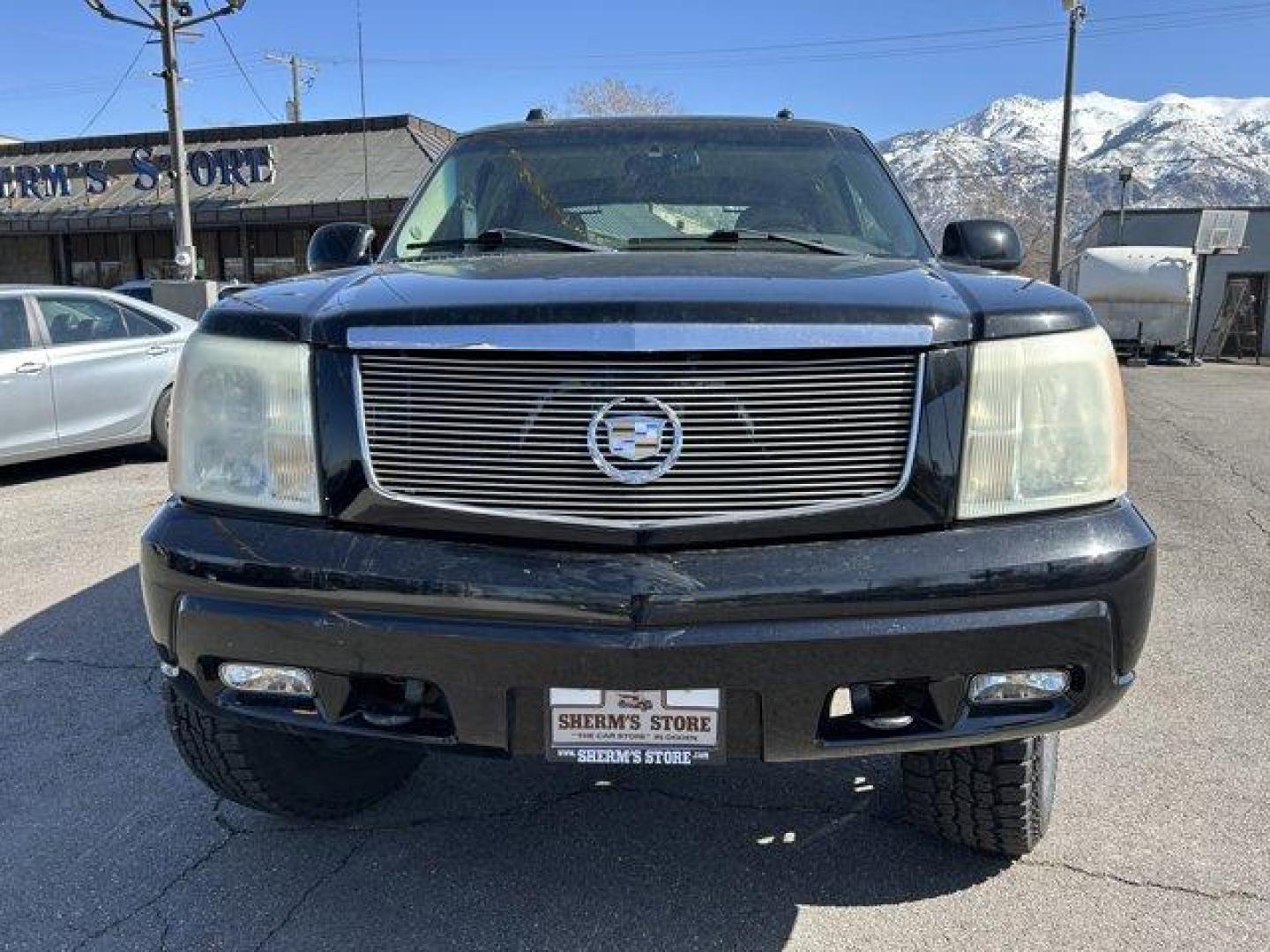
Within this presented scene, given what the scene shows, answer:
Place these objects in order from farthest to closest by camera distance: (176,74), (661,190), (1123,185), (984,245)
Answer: (1123,185)
(176,74)
(661,190)
(984,245)

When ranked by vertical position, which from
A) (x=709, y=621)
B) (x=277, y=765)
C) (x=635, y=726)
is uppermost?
(x=709, y=621)

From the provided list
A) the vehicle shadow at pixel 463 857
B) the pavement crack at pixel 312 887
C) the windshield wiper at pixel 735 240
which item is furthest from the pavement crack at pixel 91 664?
the windshield wiper at pixel 735 240

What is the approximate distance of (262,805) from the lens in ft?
8.58

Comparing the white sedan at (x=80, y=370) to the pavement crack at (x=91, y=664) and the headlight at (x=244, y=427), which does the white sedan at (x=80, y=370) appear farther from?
the headlight at (x=244, y=427)

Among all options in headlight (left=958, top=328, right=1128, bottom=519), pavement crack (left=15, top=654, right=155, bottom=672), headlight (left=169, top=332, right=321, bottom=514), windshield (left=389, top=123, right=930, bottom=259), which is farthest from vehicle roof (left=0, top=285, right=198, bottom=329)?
headlight (left=958, top=328, right=1128, bottom=519)

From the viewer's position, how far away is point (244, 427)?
2.11 metres

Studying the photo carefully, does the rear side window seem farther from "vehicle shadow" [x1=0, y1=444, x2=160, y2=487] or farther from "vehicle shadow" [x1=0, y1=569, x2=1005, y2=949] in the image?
"vehicle shadow" [x1=0, y1=569, x2=1005, y2=949]

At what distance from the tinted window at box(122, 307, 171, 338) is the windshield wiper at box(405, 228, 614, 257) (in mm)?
6001

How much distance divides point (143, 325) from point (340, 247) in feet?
18.9

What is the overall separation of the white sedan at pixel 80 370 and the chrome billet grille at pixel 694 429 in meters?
5.87

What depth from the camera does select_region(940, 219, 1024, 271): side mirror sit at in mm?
3160

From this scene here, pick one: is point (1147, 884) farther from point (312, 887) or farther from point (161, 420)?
point (161, 420)

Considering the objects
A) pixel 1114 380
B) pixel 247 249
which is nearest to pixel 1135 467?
pixel 1114 380

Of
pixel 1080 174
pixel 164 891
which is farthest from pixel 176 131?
pixel 1080 174
